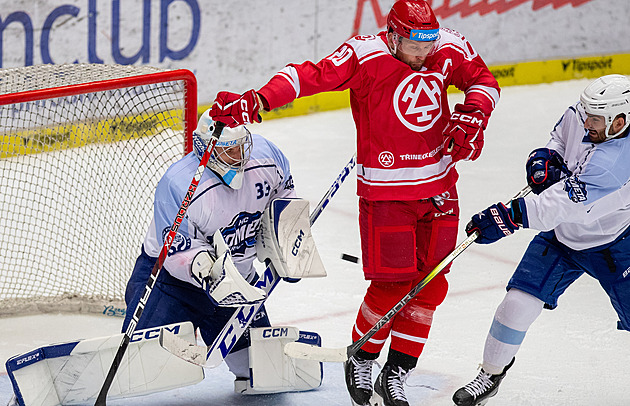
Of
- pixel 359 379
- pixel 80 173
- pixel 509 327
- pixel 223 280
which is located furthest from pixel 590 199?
pixel 80 173

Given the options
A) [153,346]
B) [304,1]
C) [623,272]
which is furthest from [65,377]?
[304,1]

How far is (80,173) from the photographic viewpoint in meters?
4.14

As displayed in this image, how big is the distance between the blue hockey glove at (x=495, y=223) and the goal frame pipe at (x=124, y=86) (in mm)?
1288

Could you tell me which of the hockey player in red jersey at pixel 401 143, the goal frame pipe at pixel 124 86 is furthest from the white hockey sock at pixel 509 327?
the goal frame pipe at pixel 124 86

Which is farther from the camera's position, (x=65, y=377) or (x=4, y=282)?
(x=4, y=282)

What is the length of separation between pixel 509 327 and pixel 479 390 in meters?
0.22

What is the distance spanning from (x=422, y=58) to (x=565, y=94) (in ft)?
15.5

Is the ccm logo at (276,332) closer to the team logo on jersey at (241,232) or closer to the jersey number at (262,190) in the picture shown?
the team logo on jersey at (241,232)

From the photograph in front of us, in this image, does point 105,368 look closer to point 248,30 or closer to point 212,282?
point 212,282

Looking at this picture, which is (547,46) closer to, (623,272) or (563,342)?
(563,342)

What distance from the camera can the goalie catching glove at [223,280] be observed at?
2674mm

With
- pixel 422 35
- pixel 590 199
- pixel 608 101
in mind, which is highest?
pixel 422 35

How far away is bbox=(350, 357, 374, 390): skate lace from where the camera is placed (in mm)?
2951

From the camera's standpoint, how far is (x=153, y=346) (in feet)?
9.51
